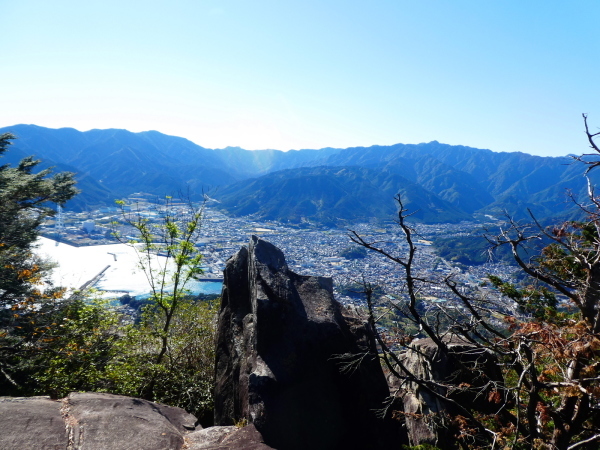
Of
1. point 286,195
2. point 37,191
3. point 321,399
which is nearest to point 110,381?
point 321,399

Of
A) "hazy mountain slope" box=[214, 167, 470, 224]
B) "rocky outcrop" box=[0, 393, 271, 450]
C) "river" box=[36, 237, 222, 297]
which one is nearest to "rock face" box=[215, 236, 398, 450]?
"rocky outcrop" box=[0, 393, 271, 450]

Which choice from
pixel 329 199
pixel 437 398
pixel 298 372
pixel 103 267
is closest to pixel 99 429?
pixel 298 372

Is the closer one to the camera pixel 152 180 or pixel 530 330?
pixel 530 330

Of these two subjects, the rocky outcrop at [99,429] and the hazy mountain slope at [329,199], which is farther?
the hazy mountain slope at [329,199]

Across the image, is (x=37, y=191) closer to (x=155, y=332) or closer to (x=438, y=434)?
(x=155, y=332)

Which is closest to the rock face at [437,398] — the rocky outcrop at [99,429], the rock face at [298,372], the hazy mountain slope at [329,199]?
the rock face at [298,372]

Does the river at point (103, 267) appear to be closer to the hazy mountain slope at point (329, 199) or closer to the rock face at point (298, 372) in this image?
the rock face at point (298, 372)
